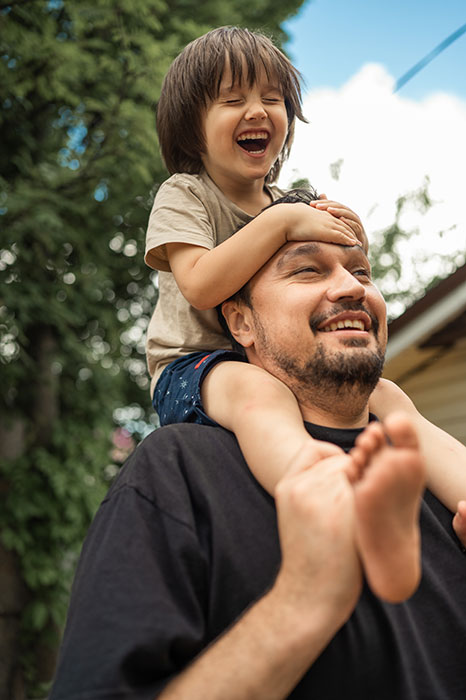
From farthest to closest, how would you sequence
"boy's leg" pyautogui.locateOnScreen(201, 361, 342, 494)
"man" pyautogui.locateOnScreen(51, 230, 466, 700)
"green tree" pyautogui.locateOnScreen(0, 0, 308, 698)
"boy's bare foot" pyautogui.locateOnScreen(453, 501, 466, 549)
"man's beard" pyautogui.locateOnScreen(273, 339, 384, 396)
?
"green tree" pyautogui.locateOnScreen(0, 0, 308, 698), "man's beard" pyautogui.locateOnScreen(273, 339, 384, 396), "boy's bare foot" pyautogui.locateOnScreen(453, 501, 466, 549), "boy's leg" pyautogui.locateOnScreen(201, 361, 342, 494), "man" pyautogui.locateOnScreen(51, 230, 466, 700)

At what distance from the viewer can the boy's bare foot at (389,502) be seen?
0.86m

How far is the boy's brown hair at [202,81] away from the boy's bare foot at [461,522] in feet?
4.15

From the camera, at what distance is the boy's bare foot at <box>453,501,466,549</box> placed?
1.44 m

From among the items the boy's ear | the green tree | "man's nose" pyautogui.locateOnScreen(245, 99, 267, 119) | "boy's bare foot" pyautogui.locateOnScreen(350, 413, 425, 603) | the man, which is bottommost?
the green tree

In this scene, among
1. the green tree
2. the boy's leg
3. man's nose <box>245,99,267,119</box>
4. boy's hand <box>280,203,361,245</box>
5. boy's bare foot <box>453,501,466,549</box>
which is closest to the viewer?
the boy's leg

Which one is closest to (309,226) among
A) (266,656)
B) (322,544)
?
(322,544)

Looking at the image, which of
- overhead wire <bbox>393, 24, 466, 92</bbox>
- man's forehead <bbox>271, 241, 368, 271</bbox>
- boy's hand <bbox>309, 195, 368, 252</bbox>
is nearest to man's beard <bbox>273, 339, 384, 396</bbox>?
man's forehead <bbox>271, 241, 368, 271</bbox>

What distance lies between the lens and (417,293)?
13.7 meters

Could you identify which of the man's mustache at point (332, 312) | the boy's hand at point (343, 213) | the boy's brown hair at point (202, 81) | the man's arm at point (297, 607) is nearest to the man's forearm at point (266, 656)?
the man's arm at point (297, 607)

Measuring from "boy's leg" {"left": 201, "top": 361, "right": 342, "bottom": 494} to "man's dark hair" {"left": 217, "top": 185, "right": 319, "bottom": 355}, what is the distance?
210mm

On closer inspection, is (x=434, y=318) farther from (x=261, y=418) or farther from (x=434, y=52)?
(x=261, y=418)

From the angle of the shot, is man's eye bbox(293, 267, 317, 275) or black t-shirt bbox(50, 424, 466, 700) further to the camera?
man's eye bbox(293, 267, 317, 275)

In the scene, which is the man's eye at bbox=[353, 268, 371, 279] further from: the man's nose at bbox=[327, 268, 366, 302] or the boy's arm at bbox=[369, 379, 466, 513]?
the boy's arm at bbox=[369, 379, 466, 513]

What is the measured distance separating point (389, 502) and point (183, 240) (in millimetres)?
1091
